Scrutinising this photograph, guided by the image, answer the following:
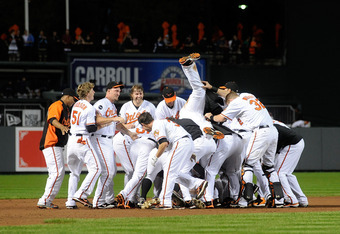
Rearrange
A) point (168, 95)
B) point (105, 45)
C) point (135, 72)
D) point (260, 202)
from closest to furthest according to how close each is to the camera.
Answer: point (260, 202)
point (168, 95)
point (135, 72)
point (105, 45)

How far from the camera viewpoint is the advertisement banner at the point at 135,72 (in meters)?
26.8

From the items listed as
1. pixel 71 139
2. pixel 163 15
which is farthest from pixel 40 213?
pixel 163 15

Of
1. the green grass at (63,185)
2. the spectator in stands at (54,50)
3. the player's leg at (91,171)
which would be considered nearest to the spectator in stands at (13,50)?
the spectator in stands at (54,50)

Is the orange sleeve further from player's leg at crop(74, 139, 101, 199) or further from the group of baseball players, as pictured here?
player's leg at crop(74, 139, 101, 199)

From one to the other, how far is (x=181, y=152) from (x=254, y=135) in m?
1.37

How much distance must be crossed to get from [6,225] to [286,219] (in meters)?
3.89

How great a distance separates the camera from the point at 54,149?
38.3 feet

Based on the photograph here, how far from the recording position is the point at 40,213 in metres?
11.0

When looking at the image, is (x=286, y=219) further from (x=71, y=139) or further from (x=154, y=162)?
(x=71, y=139)

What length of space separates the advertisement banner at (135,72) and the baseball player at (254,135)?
49.3 ft

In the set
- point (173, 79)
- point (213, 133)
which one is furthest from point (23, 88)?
point (213, 133)

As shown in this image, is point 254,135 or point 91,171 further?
point 254,135

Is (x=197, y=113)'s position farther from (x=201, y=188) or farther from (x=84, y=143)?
(x=84, y=143)

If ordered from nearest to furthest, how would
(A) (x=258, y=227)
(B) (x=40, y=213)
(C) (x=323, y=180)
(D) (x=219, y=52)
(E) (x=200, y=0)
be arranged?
(A) (x=258, y=227)
(B) (x=40, y=213)
(C) (x=323, y=180)
(D) (x=219, y=52)
(E) (x=200, y=0)
